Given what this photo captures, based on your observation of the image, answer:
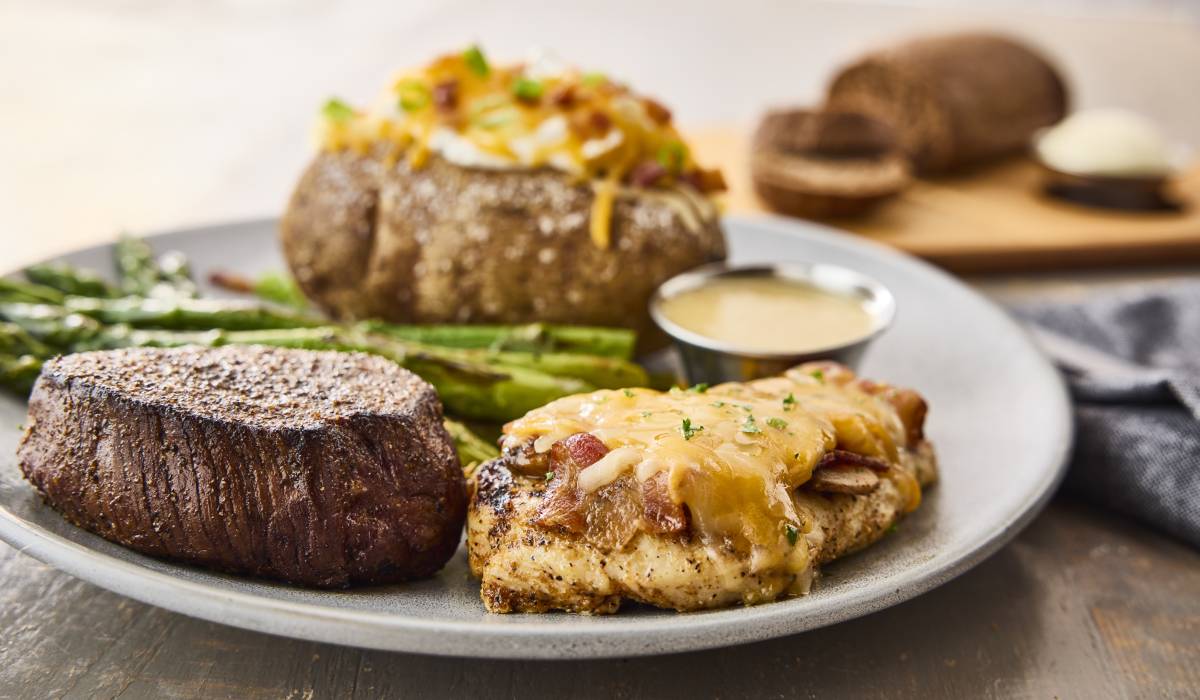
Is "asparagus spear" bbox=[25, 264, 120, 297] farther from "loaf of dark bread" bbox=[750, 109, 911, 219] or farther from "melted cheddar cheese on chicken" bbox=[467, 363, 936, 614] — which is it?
"loaf of dark bread" bbox=[750, 109, 911, 219]

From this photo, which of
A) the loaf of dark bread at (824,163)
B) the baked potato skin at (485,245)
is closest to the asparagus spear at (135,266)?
the baked potato skin at (485,245)

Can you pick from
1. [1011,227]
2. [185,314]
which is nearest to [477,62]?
[185,314]

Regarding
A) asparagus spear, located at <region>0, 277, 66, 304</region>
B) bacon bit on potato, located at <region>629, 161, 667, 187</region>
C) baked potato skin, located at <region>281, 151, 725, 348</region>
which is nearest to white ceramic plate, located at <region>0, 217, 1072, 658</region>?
asparagus spear, located at <region>0, 277, 66, 304</region>

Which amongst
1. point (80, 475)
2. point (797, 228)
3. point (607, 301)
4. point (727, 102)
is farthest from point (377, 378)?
point (727, 102)

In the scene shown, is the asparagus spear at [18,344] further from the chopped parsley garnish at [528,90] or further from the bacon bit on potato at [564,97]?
the bacon bit on potato at [564,97]

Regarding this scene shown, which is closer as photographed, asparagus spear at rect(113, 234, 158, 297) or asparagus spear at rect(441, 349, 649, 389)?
asparagus spear at rect(441, 349, 649, 389)

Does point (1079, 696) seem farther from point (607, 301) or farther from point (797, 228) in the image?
point (797, 228)
